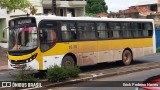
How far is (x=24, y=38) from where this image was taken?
57.6ft

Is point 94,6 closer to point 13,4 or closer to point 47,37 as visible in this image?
point 13,4

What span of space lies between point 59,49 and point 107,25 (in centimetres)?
401

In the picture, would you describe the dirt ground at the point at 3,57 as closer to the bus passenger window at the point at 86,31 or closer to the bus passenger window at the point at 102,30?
the bus passenger window at the point at 102,30

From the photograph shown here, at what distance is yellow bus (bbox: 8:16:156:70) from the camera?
57.5 feet

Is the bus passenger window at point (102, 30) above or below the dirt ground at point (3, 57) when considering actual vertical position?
above

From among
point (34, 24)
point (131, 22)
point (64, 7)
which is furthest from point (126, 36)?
point (64, 7)

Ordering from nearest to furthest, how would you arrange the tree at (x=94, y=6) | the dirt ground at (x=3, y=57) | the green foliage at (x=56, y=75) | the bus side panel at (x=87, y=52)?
the green foliage at (x=56, y=75) < the bus side panel at (x=87, y=52) < the dirt ground at (x=3, y=57) < the tree at (x=94, y=6)

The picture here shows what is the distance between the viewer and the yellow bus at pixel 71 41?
17516 millimetres

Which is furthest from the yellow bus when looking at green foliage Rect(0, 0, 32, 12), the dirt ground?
the dirt ground

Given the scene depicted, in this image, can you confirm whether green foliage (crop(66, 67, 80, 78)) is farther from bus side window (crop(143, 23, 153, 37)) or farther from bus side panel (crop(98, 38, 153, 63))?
bus side window (crop(143, 23, 153, 37))

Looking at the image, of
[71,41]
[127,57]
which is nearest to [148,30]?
[127,57]

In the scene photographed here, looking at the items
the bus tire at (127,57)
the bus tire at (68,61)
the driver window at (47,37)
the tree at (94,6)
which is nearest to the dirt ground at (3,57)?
the bus tire at (127,57)

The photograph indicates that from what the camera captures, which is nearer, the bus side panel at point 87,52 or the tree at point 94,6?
the bus side panel at point 87,52

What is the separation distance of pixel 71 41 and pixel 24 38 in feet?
8.43
